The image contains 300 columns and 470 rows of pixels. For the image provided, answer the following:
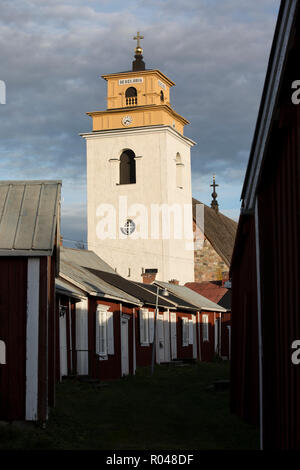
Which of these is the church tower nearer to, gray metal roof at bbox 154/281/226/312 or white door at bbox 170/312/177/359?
gray metal roof at bbox 154/281/226/312

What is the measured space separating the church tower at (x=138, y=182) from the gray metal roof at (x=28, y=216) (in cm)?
4250

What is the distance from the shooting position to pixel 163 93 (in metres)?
59.3

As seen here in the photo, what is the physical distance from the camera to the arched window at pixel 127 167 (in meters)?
60.6

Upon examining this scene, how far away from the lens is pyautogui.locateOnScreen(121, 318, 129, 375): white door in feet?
93.1

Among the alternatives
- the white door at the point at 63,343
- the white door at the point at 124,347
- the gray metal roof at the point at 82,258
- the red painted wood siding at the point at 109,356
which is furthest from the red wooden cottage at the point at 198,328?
the white door at the point at 63,343

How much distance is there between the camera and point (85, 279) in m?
27.1

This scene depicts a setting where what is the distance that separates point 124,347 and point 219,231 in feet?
124

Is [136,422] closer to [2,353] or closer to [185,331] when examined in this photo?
[2,353]

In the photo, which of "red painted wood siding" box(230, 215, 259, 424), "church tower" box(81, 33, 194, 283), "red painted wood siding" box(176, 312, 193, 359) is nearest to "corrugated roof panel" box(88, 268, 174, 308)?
"red painted wood siding" box(176, 312, 193, 359)

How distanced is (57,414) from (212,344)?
31.8 metres

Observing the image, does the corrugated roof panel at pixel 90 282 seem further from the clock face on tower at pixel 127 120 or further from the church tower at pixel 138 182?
the clock face on tower at pixel 127 120

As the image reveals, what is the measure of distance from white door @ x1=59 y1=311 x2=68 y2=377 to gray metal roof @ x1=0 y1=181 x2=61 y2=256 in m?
8.53

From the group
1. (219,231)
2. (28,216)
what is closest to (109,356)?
(28,216)
